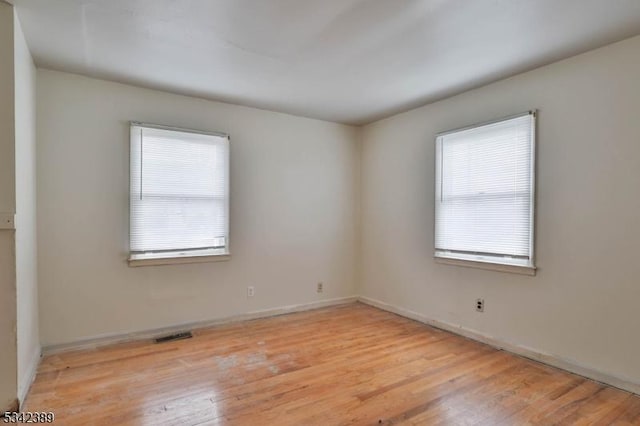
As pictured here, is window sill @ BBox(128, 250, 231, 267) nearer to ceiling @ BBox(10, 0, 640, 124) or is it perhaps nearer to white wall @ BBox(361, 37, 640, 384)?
ceiling @ BBox(10, 0, 640, 124)

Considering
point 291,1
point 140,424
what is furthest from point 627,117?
point 140,424

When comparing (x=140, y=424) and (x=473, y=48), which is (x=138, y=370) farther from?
(x=473, y=48)

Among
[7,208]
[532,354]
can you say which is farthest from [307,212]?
[7,208]

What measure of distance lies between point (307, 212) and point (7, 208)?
2877 mm

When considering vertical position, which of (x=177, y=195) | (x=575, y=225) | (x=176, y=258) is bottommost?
(x=176, y=258)

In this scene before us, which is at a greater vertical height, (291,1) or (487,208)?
(291,1)

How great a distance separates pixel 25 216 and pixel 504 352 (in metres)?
3.92

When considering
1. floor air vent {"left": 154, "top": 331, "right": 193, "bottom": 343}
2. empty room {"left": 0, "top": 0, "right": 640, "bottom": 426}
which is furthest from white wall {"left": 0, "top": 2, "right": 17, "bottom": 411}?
floor air vent {"left": 154, "top": 331, "right": 193, "bottom": 343}

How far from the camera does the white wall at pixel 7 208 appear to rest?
204 cm

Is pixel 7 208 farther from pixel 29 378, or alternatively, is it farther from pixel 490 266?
pixel 490 266

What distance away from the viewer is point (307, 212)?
438cm

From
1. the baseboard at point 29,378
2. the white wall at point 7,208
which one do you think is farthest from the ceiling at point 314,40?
the baseboard at point 29,378

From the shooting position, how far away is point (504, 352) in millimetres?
3029

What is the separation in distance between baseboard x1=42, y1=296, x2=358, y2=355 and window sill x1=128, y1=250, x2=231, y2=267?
2.15 feet
